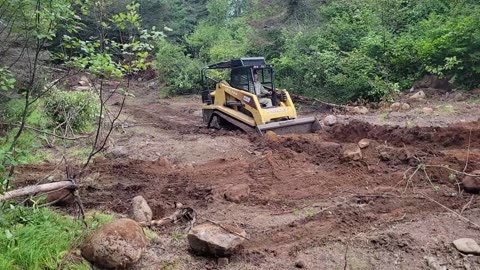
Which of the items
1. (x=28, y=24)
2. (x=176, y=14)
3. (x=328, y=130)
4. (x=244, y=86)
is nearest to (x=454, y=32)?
(x=328, y=130)

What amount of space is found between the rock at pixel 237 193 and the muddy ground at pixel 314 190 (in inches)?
3.5

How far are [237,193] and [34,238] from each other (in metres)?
2.75

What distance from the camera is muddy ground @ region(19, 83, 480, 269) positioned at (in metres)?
3.91

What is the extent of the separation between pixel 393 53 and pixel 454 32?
1.88 m

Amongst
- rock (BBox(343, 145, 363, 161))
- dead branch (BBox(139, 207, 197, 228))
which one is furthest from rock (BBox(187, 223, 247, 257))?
rock (BBox(343, 145, 363, 161))

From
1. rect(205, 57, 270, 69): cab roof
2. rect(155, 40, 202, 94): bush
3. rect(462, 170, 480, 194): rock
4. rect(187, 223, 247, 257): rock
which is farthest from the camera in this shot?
rect(155, 40, 202, 94): bush

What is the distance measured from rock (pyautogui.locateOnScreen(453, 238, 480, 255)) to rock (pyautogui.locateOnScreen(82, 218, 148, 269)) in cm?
277

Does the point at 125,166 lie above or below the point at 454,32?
below

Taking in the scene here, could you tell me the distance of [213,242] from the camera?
12.5 feet

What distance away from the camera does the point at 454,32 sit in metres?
11.8

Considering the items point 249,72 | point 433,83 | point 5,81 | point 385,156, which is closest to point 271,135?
point 249,72

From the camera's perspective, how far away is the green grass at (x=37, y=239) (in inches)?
125

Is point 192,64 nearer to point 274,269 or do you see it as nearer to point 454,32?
point 454,32

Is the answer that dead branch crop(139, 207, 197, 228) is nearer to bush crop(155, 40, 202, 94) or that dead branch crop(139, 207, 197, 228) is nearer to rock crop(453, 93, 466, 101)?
rock crop(453, 93, 466, 101)
